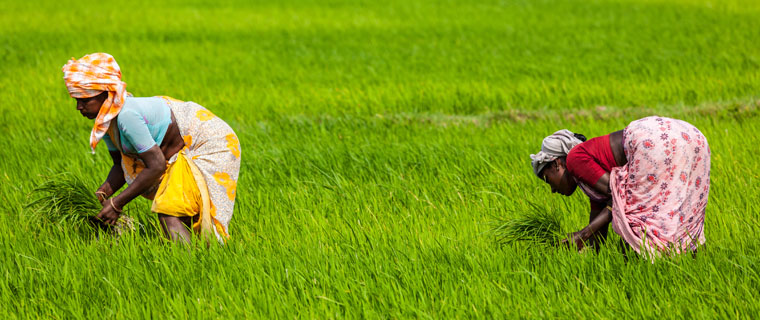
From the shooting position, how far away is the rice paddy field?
2547 millimetres

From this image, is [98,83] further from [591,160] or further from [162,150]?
[591,160]

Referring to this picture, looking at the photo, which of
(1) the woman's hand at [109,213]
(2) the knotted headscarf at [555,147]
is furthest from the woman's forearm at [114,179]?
(2) the knotted headscarf at [555,147]

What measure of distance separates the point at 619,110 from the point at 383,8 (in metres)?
6.85

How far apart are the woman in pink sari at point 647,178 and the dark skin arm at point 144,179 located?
1475 millimetres

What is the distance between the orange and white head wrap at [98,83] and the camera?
9.01ft

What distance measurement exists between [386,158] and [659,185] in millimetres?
2085

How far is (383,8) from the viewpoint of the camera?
1209 cm

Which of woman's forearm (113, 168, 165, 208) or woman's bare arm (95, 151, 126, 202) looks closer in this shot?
woman's forearm (113, 168, 165, 208)

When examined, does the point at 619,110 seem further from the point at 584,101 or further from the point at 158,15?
the point at 158,15

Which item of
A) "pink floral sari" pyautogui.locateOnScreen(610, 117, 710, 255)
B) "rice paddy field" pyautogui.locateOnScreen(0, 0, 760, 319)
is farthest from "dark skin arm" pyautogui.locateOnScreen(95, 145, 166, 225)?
"pink floral sari" pyautogui.locateOnScreen(610, 117, 710, 255)

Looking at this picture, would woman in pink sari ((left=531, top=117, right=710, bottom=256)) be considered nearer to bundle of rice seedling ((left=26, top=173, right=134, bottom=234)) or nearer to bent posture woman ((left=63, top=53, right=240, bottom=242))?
bent posture woman ((left=63, top=53, right=240, bottom=242))

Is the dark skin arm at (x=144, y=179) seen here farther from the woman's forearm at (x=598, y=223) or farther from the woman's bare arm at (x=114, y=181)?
the woman's forearm at (x=598, y=223)

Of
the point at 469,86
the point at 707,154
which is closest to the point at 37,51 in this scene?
the point at 469,86

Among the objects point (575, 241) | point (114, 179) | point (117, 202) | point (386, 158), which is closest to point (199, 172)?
point (117, 202)
